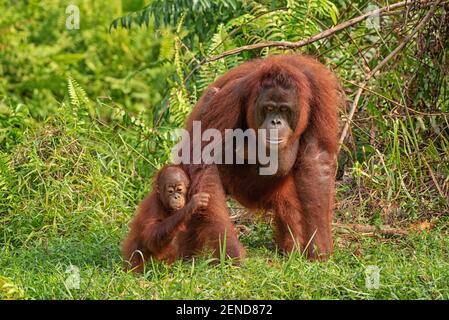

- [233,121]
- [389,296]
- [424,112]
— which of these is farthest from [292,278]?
[424,112]

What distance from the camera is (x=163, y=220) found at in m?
5.66

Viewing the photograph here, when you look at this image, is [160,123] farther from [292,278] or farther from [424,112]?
[292,278]

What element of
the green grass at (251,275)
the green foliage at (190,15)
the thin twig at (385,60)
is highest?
the green foliage at (190,15)

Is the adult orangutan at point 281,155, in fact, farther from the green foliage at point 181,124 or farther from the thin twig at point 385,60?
the thin twig at point 385,60

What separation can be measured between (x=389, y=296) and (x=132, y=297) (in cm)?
125

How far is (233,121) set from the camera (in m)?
5.81

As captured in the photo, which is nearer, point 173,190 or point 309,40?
point 173,190

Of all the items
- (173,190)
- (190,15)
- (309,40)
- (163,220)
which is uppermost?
(190,15)

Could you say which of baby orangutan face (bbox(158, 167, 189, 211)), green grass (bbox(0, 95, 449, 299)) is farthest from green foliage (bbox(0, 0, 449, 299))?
baby orangutan face (bbox(158, 167, 189, 211))

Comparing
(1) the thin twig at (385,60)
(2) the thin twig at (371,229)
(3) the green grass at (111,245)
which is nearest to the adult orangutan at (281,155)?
(3) the green grass at (111,245)

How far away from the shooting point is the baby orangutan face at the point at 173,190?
18.8 ft

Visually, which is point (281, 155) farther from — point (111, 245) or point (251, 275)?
point (111, 245)

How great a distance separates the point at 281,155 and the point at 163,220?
0.81 m

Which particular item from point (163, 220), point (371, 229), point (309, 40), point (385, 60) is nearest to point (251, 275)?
point (163, 220)
